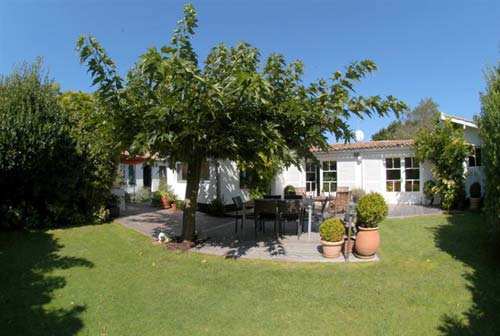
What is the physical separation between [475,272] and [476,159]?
9.66m

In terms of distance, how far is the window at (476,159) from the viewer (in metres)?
12.4

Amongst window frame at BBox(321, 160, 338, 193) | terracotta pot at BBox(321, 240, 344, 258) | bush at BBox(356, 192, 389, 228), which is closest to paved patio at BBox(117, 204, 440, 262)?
terracotta pot at BBox(321, 240, 344, 258)

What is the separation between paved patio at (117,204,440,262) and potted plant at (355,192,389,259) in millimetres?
234

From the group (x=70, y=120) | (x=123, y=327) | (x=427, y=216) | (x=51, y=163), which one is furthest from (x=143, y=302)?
(x=427, y=216)

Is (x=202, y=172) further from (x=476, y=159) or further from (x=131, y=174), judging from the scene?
(x=476, y=159)

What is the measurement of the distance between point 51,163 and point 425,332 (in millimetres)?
10433

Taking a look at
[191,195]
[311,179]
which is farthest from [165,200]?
[191,195]

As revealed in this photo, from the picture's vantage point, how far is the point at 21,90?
879cm

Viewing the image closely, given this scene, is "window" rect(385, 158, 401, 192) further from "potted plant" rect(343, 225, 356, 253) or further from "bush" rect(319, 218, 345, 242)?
"bush" rect(319, 218, 345, 242)

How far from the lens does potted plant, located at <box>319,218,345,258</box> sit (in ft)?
19.8

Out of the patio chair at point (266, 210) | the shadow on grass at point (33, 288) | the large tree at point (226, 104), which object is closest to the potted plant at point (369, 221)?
the large tree at point (226, 104)

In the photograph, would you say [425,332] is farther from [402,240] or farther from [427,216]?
[427,216]

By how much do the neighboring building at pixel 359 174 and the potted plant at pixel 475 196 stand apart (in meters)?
0.80

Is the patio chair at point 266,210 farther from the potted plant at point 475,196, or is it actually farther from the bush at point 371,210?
the potted plant at point 475,196
